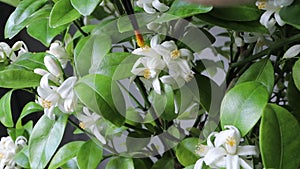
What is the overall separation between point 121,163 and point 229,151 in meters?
0.16

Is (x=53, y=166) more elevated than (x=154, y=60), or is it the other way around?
(x=154, y=60)

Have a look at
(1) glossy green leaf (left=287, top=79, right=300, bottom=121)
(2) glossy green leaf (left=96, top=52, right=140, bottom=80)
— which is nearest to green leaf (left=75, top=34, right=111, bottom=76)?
(2) glossy green leaf (left=96, top=52, right=140, bottom=80)

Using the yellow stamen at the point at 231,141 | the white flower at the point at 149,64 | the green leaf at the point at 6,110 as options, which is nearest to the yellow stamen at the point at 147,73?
the white flower at the point at 149,64

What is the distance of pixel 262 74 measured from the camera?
1.56 ft

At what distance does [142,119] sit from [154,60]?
14 centimetres

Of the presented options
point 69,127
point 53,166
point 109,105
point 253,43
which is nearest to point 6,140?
point 53,166

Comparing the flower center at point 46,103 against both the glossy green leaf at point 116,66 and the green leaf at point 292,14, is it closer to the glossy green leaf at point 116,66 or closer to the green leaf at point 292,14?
the glossy green leaf at point 116,66

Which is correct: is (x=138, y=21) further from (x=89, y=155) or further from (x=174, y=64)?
(x=89, y=155)

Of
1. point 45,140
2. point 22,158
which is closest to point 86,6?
point 45,140

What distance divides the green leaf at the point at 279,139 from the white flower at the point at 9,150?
364 mm

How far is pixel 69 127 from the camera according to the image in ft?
4.13

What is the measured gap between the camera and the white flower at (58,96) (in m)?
0.46

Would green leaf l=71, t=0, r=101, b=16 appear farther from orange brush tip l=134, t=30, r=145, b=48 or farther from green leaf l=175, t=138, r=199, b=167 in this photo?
green leaf l=175, t=138, r=199, b=167

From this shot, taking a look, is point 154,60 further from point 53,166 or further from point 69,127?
point 69,127
